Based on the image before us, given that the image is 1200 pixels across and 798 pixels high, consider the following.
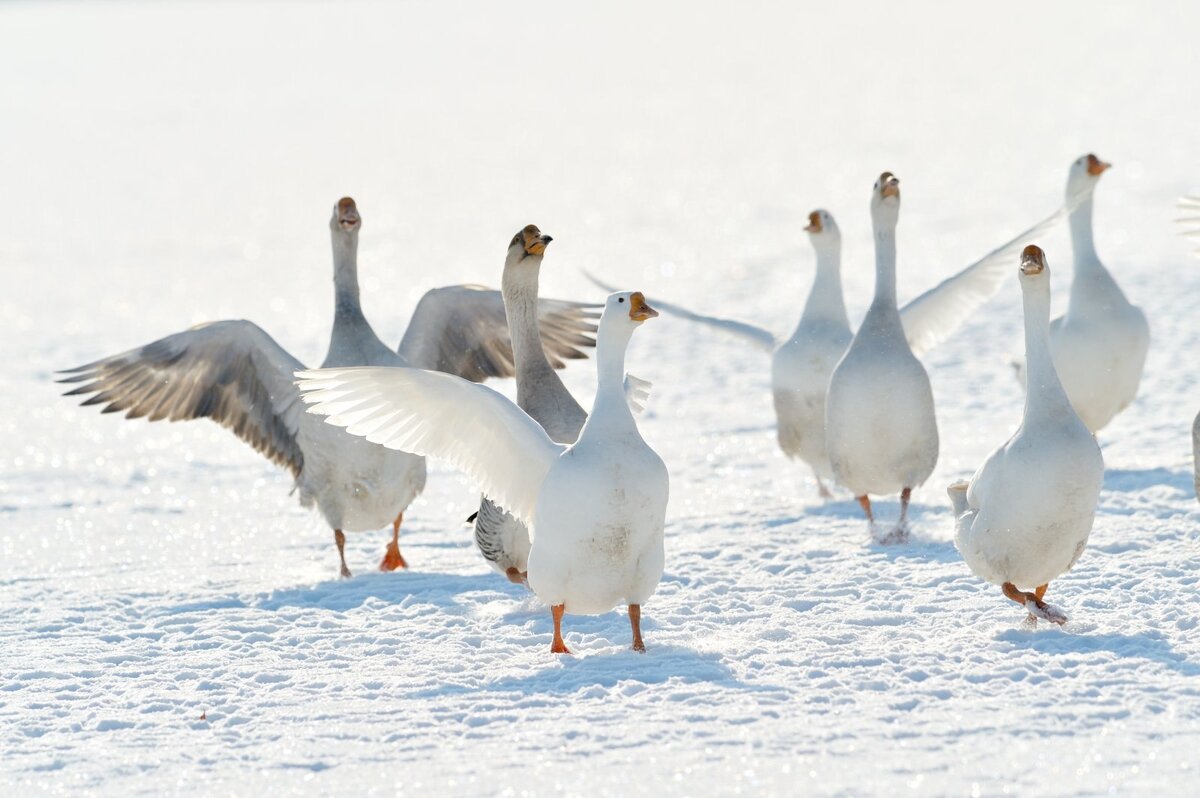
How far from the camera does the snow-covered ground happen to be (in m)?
4.91

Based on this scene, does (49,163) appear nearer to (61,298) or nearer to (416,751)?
(61,298)

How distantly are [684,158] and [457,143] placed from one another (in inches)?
188

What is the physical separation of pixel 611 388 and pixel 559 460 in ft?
1.10

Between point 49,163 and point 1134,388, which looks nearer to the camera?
point 1134,388

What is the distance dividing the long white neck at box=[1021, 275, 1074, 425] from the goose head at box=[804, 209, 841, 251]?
2996 millimetres

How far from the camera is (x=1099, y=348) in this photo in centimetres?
873

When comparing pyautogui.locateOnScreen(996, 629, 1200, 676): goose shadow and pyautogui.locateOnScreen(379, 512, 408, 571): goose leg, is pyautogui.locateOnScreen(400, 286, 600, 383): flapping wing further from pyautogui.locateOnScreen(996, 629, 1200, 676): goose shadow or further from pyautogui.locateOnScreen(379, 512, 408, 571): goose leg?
pyautogui.locateOnScreen(996, 629, 1200, 676): goose shadow

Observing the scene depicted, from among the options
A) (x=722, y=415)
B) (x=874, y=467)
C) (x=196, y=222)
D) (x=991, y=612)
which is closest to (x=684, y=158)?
(x=196, y=222)

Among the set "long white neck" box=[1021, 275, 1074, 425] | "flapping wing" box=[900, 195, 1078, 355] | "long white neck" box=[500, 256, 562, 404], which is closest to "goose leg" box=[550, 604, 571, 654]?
"long white neck" box=[500, 256, 562, 404]

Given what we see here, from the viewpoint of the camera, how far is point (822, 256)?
9062 millimetres

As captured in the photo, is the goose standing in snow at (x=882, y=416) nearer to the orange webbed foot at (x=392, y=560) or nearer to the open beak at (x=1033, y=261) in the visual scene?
the open beak at (x=1033, y=261)

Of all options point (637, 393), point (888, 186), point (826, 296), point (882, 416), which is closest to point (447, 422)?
point (637, 393)

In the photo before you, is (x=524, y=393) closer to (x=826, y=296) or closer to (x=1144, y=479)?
(x=826, y=296)

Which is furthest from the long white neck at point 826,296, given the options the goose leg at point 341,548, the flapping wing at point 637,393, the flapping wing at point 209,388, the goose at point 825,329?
the flapping wing at point 209,388
